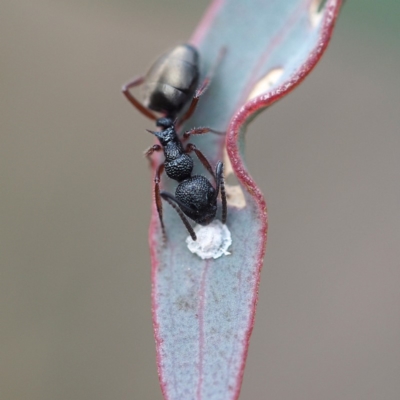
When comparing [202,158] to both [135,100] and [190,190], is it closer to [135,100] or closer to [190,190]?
[190,190]

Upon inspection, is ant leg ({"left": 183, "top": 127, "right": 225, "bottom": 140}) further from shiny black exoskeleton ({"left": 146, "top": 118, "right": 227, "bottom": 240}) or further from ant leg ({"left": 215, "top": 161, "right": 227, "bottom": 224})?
ant leg ({"left": 215, "top": 161, "right": 227, "bottom": 224})

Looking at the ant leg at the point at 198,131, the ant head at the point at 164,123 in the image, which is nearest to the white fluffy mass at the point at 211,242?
the ant leg at the point at 198,131

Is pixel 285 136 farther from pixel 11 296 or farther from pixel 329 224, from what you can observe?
pixel 11 296

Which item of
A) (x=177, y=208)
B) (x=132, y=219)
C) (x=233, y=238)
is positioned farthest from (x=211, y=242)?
(x=132, y=219)

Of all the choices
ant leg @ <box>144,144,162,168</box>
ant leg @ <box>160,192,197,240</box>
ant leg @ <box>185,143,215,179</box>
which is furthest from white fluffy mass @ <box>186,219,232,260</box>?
ant leg @ <box>144,144,162,168</box>

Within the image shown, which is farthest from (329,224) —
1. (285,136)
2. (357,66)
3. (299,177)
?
(357,66)

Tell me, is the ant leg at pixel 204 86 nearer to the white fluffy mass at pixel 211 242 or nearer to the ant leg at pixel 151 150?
the ant leg at pixel 151 150
